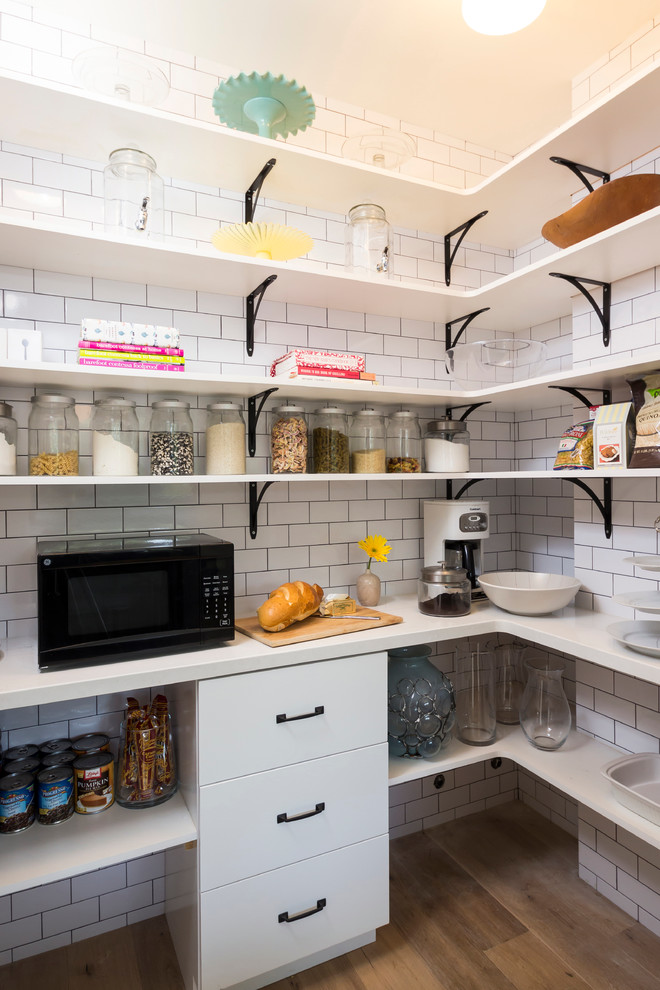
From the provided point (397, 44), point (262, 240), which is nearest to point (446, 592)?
point (262, 240)

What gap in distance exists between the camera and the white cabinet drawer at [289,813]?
1512mm

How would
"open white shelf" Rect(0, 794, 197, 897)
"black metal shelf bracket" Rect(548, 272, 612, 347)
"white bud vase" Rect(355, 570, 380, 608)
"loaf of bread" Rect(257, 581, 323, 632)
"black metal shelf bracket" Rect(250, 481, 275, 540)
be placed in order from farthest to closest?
"white bud vase" Rect(355, 570, 380, 608)
"black metal shelf bracket" Rect(250, 481, 275, 540)
"black metal shelf bracket" Rect(548, 272, 612, 347)
"loaf of bread" Rect(257, 581, 323, 632)
"open white shelf" Rect(0, 794, 197, 897)

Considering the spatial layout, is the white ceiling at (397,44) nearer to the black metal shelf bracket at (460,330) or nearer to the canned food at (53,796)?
the black metal shelf bracket at (460,330)

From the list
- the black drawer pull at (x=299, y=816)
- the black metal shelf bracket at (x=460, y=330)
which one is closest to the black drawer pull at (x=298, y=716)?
the black drawer pull at (x=299, y=816)

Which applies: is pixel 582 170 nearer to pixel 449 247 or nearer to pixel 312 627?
pixel 449 247

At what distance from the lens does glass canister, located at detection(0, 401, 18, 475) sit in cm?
152

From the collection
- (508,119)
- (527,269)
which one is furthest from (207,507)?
(508,119)

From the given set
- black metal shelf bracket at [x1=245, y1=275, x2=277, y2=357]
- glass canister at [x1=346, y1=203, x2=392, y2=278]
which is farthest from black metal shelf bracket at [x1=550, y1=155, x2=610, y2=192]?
black metal shelf bracket at [x1=245, y1=275, x2=277, y2=357]

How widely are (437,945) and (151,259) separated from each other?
2271mm

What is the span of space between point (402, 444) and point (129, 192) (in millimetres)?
1221

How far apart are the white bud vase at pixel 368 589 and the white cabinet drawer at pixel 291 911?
77 centimetres

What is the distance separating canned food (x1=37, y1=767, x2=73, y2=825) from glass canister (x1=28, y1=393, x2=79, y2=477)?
0.83 meters

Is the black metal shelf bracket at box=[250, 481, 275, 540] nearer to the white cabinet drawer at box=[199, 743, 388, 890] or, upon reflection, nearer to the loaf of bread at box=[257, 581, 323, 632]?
the loaf of bread at box=[257, 581, 323, 632]

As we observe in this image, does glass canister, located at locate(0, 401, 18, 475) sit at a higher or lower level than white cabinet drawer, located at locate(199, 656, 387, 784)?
higher
